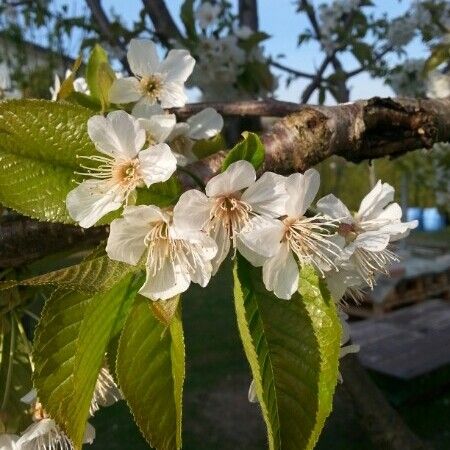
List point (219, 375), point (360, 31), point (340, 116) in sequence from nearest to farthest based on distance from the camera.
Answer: point (340, 116) → point (360, 31) → point (219, 375)

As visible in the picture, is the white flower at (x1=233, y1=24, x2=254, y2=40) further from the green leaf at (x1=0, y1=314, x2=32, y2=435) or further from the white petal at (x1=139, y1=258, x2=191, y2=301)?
the white petal at (x1=139, y1=258, x2=191, y2=301)

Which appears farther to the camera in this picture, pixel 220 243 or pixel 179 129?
pixel 179 129

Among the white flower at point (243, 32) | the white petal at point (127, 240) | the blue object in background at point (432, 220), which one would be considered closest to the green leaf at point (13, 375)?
the white petal at point (127, 240)

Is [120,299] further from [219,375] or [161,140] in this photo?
[219,375]

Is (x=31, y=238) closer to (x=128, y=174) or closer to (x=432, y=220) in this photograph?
(x=128, y=174)

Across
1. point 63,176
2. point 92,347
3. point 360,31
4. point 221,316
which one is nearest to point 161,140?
point 63,176

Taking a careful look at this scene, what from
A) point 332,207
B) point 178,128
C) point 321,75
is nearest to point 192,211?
point 332,207

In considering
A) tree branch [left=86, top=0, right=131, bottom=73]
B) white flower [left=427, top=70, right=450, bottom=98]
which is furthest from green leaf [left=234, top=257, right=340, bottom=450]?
tree branch [left=86, top=0, right=131, bottom=73]
